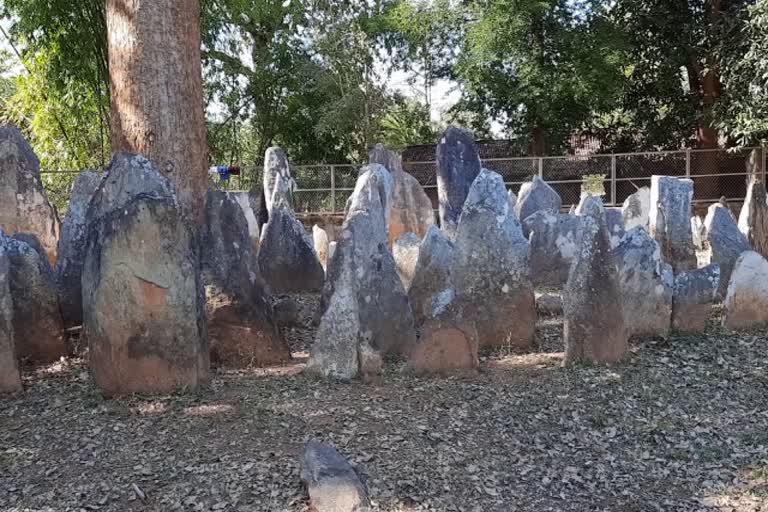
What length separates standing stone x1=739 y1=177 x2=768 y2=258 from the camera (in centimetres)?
778

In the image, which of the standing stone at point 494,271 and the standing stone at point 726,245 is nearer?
the standing stone at point 494,271

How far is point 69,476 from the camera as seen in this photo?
3246 millimetres

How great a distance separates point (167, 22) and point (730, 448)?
450 centimetres

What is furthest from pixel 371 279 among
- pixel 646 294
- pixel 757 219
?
pixel 757 219

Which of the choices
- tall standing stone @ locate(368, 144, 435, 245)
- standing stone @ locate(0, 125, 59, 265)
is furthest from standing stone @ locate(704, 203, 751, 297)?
standing stone @ locate(0, 125, 59, 265)

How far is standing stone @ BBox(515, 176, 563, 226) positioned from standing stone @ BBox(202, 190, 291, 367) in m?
4.80

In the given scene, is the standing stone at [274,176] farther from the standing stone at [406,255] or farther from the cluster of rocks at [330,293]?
the cluster of rocks at [330,293]

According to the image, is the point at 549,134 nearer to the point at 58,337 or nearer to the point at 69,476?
the point at 58,337

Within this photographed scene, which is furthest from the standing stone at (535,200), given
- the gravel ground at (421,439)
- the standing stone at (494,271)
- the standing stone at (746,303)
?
the gravel ground at (421,439)

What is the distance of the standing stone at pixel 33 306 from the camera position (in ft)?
15.4

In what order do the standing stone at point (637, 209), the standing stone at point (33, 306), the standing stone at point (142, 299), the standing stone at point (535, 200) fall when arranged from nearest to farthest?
the standing stone at point (142, 299)
the standing stone at point (33, 306)
the standing stone at point (535, 200)
the standing stone at point (637, 209)

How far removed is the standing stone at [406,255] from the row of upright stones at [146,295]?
5.94 ft

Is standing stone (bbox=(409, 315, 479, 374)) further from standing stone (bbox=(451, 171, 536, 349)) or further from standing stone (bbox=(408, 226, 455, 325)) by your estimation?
standing stone (bbox=(408, 226, 455, 325))

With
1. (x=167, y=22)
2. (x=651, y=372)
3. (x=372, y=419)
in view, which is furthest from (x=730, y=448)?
(x=167, y=22)
